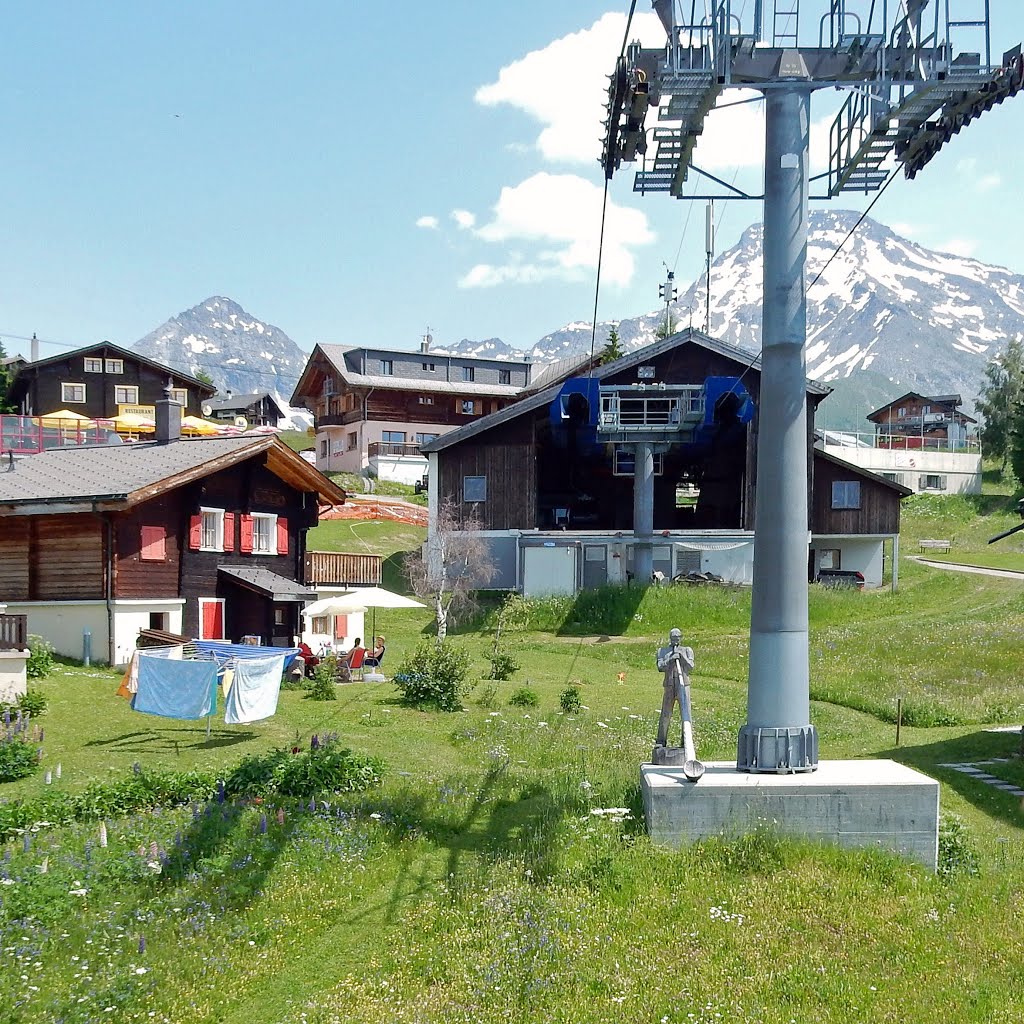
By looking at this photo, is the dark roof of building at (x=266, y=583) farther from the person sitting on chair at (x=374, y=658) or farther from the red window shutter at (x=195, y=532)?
the person sitting on chair at (x=374, y=658)

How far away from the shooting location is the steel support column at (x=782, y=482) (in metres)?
11.7

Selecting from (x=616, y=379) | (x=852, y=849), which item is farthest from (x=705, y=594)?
(x=852, y=849)

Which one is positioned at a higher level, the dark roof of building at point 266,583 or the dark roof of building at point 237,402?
the dark roof of building at point 237,402

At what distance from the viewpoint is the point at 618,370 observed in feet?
151

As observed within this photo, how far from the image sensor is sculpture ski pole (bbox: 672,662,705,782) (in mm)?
11109

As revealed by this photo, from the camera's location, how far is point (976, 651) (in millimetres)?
28547

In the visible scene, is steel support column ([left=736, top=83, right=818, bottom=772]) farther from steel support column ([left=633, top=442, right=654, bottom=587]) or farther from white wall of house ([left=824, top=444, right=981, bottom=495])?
white wall of house ([left=824, top=444, right=981, bottom=495])

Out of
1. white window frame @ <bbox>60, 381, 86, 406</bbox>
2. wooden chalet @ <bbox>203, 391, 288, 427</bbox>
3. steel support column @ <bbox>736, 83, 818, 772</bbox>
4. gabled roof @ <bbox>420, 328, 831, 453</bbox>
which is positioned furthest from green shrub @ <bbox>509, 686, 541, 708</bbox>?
wooden chalet @ <bbox>203, 391, 288, 427</bbox>

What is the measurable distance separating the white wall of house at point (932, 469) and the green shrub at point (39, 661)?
66.7m

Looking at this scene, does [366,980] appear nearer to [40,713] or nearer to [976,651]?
[40,713]

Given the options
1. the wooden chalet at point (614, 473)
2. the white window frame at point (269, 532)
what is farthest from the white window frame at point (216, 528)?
the wooden chalet at point (614, 473)

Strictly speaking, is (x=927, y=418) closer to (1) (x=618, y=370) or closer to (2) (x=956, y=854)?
(1) (x=618, y=370)

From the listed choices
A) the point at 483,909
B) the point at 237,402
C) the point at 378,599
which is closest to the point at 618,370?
the point at 378,599

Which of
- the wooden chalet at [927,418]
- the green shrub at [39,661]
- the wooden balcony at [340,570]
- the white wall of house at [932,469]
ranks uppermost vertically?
the wooden chalet at [927,418]
